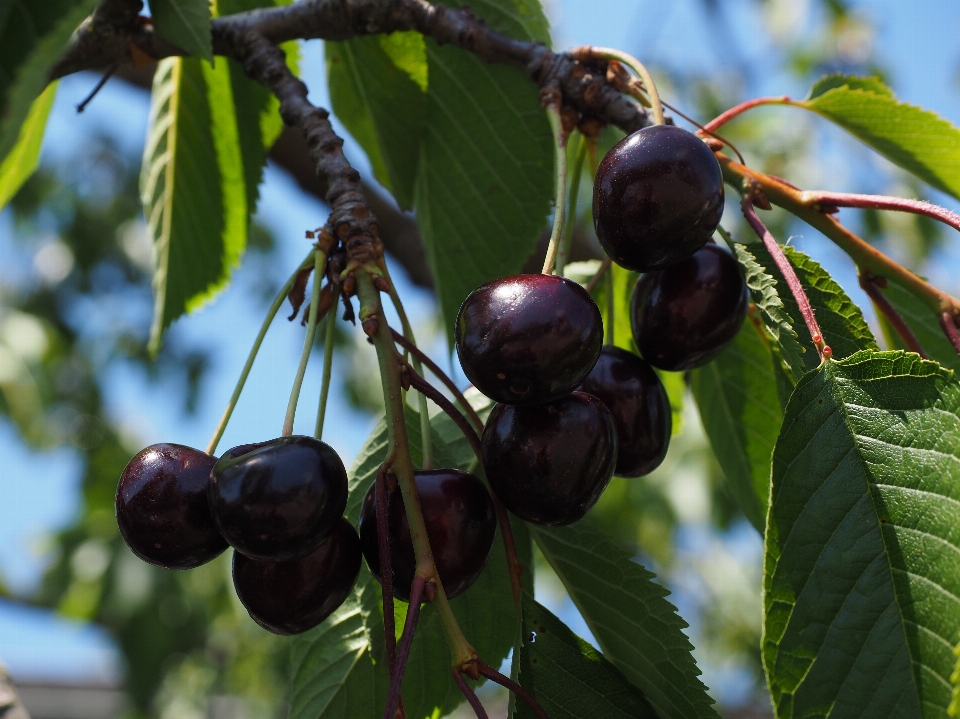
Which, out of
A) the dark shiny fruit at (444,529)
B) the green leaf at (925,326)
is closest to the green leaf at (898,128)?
the green leaf at (925,326)

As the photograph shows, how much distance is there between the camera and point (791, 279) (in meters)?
1.13

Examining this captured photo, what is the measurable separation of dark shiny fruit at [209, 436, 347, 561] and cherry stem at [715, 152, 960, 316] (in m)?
0.73

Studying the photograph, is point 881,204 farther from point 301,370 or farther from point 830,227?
point 301,370

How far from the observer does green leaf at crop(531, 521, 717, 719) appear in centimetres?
109

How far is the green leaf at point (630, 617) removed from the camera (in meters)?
1.09

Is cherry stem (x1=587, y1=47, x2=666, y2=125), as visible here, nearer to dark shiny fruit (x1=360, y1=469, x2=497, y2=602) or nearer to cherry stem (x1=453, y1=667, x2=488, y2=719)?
dark shiny fruit (x1=360, y1=469, x2=497, y2=602)

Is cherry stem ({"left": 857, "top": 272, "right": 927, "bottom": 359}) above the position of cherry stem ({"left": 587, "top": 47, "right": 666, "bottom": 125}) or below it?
below

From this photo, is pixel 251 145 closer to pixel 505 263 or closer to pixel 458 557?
pixel 505 263

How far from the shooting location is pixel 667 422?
1237 millimetres

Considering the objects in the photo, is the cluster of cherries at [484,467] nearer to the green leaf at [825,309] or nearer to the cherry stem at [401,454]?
the cherry stem at [401,454]

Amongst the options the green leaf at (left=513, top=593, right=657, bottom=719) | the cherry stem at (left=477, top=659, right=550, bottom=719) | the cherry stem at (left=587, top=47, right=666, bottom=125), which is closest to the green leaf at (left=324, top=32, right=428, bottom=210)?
the cherry stem at (left=587, top=47, right=666, bottom=125)

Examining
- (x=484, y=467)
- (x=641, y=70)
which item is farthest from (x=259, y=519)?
(x=641, y=70)

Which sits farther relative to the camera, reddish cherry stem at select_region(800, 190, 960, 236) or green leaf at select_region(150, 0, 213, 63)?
green leaf at select_region(150, 0, 213, 63)

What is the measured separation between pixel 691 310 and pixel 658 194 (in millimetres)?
244
